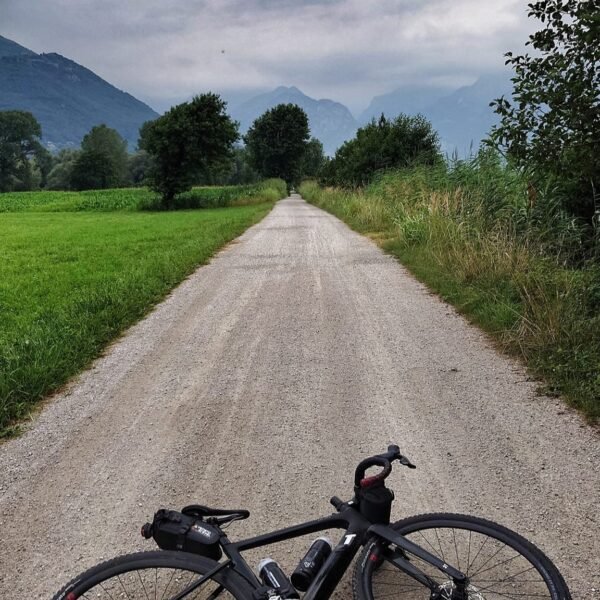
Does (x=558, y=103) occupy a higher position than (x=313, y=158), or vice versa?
(x=313, y=158)

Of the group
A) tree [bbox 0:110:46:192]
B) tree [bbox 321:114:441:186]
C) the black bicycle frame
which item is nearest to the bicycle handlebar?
the black bicycle frame

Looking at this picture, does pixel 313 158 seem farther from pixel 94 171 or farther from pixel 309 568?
pixel 309 568

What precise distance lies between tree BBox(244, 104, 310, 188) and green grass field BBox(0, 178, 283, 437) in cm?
5834

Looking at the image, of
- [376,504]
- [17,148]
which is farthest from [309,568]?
[17,148]

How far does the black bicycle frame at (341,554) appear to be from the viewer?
1800mm

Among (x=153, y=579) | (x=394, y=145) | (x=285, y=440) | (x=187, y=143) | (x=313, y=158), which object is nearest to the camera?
(x=153, y=579)

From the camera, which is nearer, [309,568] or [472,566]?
[309,568]

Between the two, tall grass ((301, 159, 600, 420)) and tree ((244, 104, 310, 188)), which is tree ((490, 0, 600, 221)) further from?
tree ((244, 104, 310, 188))

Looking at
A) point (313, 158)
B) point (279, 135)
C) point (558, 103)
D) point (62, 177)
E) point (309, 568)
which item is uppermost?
point (279, 135)

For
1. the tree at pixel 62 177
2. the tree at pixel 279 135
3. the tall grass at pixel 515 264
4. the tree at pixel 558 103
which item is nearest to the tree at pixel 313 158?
the tree at pixel 279 135

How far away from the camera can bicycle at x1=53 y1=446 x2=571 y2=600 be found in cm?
181

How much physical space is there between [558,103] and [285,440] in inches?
157

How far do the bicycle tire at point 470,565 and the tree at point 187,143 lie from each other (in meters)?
33.8

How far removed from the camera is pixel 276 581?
1754 millimetres
